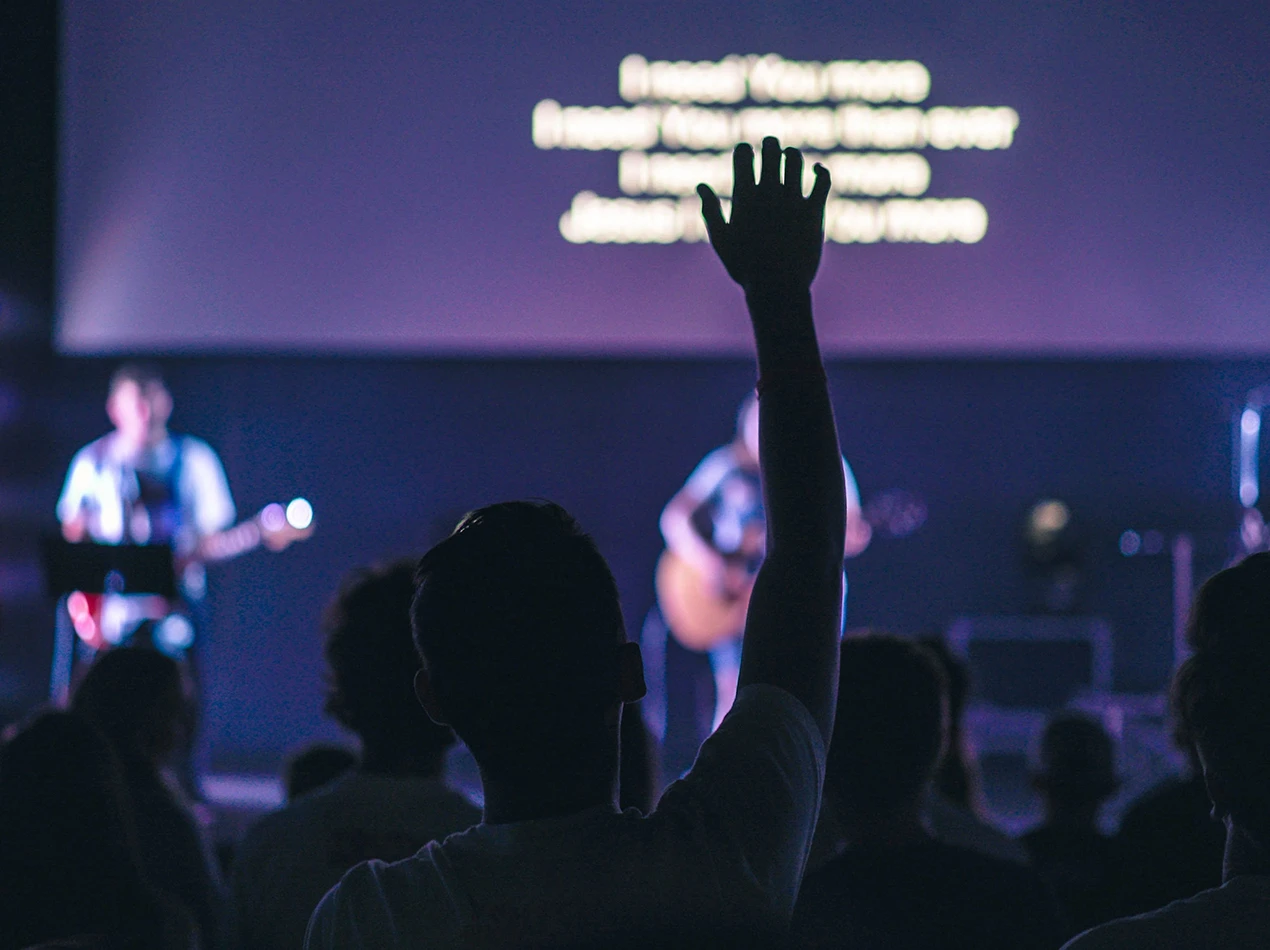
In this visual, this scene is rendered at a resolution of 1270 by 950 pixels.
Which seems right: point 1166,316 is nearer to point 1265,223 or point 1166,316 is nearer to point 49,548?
point 1265,223

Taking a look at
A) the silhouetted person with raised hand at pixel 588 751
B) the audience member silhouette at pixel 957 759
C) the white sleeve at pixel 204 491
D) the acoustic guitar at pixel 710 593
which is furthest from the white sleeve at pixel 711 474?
the silhouetted person with raised hand at pixel 588 751

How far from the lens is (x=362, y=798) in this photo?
1442 mm

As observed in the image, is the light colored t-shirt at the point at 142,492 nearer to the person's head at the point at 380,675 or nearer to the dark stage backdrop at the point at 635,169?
the dark stage backdrop at the point at 635,169

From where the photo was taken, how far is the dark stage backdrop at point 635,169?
5133mm

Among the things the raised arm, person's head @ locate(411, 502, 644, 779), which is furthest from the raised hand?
person's head @ locate(411, 502, 644, 779)

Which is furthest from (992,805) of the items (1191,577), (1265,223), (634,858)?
(634,858)

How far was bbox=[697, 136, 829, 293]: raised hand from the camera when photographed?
3.02 feet

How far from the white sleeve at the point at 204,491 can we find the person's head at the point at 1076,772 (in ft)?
12.9

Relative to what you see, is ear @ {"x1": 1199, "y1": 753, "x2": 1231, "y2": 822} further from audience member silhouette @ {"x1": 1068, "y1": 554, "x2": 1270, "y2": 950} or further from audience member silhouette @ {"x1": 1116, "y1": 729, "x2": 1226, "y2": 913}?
audience member silhouette @ {"x1": 1116, "y1": 729, "x2": 1226, "y2": 913}

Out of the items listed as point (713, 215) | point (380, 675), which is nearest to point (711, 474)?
point (380, 675)

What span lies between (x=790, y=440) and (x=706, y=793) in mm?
254

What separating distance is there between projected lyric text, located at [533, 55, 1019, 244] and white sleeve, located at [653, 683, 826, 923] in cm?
447

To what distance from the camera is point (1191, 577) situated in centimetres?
617

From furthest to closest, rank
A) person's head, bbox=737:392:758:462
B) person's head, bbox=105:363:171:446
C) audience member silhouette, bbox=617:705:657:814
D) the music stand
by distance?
1. person's head, bbox=737:392:758:462
2. person's head, bbox=105:363:171:446
3. the music stand
4. audience member silhouette, bbox=617:705:657:814
